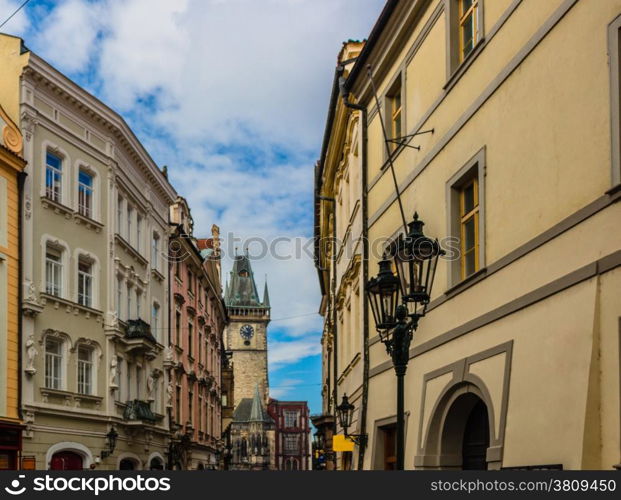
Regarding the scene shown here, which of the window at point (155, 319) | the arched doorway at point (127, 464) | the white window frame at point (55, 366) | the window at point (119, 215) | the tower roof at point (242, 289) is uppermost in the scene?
the tower roof at point (242, 289)

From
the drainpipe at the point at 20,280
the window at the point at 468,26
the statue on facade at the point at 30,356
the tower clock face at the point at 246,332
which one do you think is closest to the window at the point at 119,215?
the drainpipe at the point at 20,280

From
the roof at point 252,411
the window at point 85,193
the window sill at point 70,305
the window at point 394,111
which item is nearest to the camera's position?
the window at point 394,111

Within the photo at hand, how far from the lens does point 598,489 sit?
23.7 feet

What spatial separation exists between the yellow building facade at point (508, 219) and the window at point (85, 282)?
12.6 metres

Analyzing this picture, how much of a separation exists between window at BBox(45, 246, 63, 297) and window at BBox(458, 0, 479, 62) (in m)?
15.7

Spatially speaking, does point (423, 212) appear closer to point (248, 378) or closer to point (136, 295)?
point (136, 295)

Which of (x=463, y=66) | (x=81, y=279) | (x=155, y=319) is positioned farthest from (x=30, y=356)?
(x=463, y=66)

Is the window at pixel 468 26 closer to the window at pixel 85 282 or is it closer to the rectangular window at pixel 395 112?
the rectangular window at pixel 395 112

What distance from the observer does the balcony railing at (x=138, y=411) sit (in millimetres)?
30156

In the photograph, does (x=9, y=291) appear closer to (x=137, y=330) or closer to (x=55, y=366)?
(x=55, y=366)

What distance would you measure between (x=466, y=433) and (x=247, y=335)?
13522 centimetres

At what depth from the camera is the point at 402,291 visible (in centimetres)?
1016

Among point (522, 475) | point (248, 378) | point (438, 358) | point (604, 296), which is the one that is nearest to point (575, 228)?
point (604, 296)

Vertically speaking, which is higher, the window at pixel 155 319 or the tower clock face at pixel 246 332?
the tower clock face at pixel 246 332
